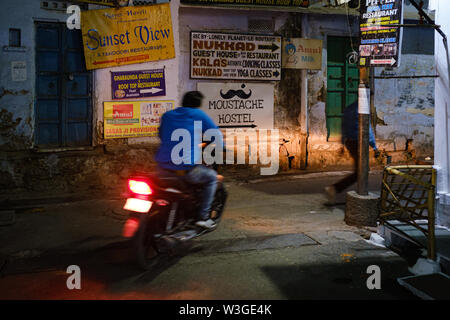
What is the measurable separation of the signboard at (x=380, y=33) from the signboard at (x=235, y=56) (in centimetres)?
401

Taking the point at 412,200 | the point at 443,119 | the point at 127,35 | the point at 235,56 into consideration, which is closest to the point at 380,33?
the point at 443,119

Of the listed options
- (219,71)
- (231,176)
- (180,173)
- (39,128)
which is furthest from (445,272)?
(39,128)

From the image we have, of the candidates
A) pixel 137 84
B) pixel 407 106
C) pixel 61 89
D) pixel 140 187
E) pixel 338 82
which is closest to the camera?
pixel 140 187

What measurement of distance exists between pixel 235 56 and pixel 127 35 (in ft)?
8.04

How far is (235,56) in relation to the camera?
33.2ft

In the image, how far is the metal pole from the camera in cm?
648

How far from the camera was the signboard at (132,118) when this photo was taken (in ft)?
29.8

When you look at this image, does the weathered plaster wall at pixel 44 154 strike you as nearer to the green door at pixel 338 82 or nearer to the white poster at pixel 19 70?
the white poster at pixel 19 70

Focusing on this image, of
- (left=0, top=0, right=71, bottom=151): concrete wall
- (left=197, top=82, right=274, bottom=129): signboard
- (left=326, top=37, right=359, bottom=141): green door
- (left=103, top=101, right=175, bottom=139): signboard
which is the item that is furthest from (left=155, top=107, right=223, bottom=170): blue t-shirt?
(left=326, top=37, right=359, bottom=141): green door

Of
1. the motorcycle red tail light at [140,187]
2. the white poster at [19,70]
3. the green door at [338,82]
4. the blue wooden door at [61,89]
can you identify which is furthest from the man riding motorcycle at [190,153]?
the green door at [338,82]

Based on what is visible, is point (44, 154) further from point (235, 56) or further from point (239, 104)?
point (235, 56)

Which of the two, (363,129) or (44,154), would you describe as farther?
(44,154)

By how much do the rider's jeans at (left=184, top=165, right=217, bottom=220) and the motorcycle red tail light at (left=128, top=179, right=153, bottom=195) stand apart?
2.30 ft

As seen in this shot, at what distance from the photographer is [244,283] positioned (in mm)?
4414
